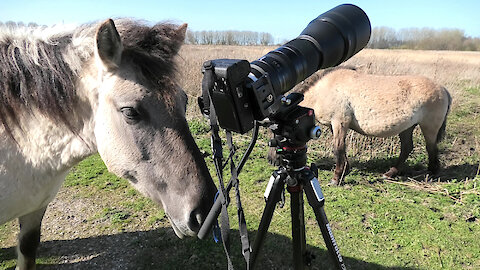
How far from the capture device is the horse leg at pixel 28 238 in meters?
2.23

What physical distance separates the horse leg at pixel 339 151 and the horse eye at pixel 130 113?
3.34 metres

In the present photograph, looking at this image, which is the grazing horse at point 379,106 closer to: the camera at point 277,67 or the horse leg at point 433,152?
the horse leg at point 433,152

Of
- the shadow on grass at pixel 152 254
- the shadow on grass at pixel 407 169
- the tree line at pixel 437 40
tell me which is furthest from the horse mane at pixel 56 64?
the tree line at pixel 437 40

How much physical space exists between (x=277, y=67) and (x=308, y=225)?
2.41 m

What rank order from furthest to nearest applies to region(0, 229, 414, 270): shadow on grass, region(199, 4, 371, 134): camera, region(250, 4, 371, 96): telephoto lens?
1. region(0, 229, 414, 270): shadow on grass
2. region(250, 4, 371, 96): telephoto lens
3. region(199, 4, 371, 134): camera

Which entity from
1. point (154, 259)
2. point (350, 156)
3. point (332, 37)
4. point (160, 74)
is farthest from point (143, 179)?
point (350, 156)

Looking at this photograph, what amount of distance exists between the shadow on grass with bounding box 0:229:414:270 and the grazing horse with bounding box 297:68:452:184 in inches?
65.3

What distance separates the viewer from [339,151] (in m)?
4.19

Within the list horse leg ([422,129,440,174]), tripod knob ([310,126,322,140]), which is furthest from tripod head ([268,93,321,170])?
horse leg ([422,129,440,174])

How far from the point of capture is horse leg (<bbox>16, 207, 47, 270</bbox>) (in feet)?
7.31

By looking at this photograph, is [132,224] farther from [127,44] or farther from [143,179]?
[127,44]

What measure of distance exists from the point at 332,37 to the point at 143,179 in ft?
3.74

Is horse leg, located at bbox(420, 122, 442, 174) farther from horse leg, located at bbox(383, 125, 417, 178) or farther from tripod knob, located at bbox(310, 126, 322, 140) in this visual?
tripod knob, located at bbox(310, 126, 322, 140)

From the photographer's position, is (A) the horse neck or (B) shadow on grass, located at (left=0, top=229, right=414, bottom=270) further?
(B) shadow on grass, located at (left=0, top=229, right=414, bottom=270)
